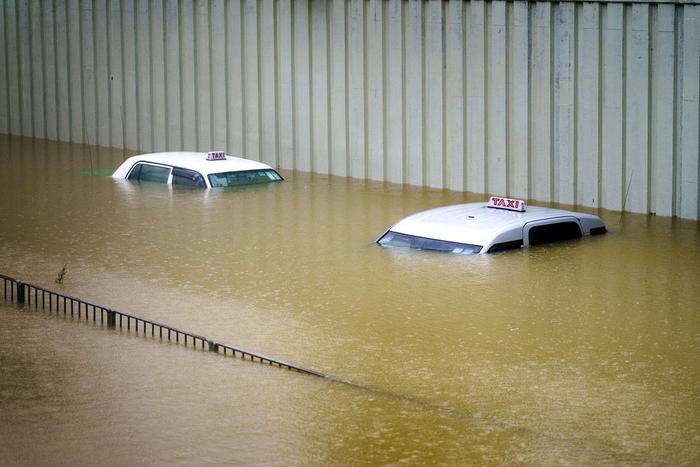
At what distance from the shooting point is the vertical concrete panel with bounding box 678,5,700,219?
19.4 metres

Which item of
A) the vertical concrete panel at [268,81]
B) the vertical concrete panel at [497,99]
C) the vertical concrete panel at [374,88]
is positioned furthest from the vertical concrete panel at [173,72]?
the vertical concrete panel at [497,99]

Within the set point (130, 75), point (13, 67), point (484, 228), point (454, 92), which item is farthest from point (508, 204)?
point (13, 67)

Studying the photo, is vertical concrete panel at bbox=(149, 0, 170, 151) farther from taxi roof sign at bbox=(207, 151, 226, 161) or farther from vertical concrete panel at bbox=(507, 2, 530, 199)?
vertical concrete panel at bbox=(507, 2, 530, 199)

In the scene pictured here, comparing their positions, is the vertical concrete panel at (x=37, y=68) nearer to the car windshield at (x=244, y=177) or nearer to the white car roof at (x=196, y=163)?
the white car roof at (x=196, y=163)

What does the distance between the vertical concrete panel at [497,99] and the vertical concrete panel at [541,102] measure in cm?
52

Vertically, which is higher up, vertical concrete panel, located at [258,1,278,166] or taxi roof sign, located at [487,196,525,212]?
vertical concrete panel, located at [258,1,278,166]

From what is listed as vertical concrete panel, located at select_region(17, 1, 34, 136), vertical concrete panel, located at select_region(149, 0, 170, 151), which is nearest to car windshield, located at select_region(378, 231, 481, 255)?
vertical concrete panel, located at select_region(149, 0, 170, 151)

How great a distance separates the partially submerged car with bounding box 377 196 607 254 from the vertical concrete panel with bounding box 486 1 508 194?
3904mm

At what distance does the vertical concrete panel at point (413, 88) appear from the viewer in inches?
901

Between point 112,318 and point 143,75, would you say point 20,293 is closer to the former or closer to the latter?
point 112,318

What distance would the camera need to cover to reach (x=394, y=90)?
76.4 feet

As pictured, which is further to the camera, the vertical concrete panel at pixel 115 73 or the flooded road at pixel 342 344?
the vertical concrete panel at pixel 115 73

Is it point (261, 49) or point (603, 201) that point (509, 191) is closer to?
point (603, 201)

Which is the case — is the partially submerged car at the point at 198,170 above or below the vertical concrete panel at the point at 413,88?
below
